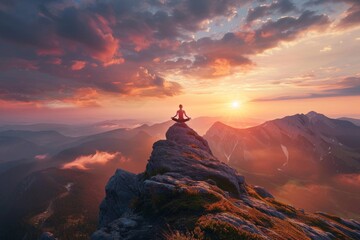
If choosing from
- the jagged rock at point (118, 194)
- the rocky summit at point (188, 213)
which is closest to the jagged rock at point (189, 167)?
the rocky summit at point (188, 213)

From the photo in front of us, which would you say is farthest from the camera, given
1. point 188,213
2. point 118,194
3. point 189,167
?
point 118,194

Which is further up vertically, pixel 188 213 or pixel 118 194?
pixel 188 213

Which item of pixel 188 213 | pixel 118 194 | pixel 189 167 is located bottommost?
pixel 118 194

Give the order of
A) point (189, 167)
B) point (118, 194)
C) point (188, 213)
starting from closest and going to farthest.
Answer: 1. point (188, 213)
2. point (189, 167)
3. point (118, 194)

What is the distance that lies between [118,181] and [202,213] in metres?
40.3

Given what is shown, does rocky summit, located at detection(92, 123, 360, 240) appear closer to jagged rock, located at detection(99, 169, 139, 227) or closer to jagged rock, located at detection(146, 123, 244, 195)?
jagged rock, located at detection(146, 123, 244, 195)

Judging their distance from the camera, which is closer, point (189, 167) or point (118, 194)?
point (189, 167)

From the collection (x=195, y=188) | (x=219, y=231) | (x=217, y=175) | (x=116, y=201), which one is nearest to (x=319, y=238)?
(x=217, y=175)

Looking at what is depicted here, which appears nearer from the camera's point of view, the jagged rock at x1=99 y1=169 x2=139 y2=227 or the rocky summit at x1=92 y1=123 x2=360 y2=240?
the rocky summit at x1=92 y1=123 x2=360 y2=240

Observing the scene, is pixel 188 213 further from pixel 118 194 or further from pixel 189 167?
pixel 118 194

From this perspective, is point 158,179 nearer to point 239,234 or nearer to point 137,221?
point 137,221

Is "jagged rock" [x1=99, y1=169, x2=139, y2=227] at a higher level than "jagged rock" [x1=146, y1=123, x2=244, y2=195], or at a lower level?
lower

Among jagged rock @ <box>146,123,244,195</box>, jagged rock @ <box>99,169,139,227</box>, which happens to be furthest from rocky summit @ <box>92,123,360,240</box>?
jagged rock @ <box>99,169,139,227</box>

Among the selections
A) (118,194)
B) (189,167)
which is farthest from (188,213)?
(118,194)
